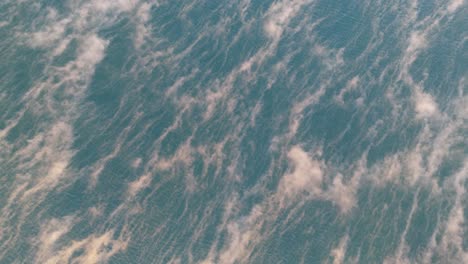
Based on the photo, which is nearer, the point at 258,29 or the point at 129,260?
the point at 129,260

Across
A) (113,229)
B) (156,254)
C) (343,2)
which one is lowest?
(156,254)

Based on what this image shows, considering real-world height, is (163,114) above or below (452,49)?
above

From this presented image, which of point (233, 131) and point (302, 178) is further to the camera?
point (233, 131)

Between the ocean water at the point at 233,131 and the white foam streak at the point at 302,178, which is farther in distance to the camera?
the white foam streak at the point at 302,178

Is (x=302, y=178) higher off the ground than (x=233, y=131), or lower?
lower

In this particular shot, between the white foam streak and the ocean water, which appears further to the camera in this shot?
the white foam streak

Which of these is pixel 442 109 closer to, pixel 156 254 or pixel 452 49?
pixel 452 49

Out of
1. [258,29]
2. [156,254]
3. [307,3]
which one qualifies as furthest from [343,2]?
[156,254]

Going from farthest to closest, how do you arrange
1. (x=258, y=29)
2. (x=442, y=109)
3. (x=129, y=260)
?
(x=258, y=29), (x=442, y=109), (x=129, y=260)
